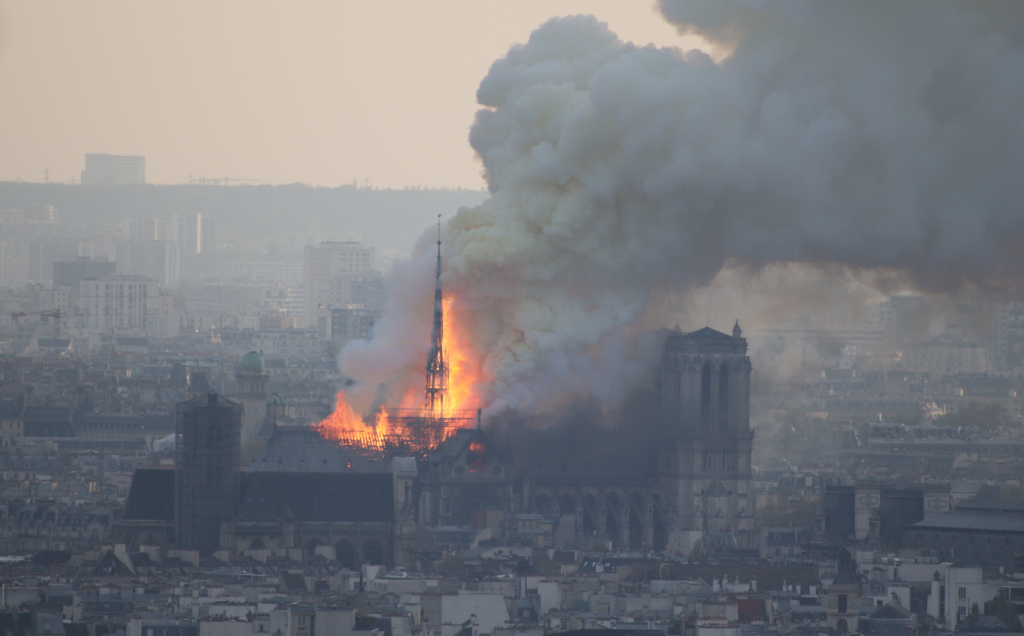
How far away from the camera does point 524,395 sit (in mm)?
115812

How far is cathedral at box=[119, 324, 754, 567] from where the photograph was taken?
110m

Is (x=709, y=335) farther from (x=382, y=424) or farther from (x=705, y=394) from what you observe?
(x=382, y=424)

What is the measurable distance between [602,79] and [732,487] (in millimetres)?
21263

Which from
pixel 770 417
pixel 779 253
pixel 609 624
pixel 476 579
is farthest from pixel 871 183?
pixel 770 417

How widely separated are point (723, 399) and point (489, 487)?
11.2 metres

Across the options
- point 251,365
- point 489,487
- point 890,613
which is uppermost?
point 251,365

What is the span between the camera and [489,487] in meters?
119

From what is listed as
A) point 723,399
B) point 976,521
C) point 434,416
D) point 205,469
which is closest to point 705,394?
point 723,399

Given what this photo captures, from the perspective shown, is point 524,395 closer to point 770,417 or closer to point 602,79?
point 602,79

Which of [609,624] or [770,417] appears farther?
[770,417]

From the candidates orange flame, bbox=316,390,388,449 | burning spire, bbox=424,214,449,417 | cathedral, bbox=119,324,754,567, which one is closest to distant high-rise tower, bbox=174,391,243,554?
cathedral, bbox=119,324,754,567

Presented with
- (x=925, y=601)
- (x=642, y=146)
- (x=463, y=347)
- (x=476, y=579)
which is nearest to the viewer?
(x=925, y=601)

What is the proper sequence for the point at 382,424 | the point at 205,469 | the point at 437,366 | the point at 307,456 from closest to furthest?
the point at 205,469 → the point at 307,456 → the point at 437,366 → the point at 382,424

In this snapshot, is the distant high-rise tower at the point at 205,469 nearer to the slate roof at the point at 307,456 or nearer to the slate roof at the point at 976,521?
the slate roof at the point at 307,456
